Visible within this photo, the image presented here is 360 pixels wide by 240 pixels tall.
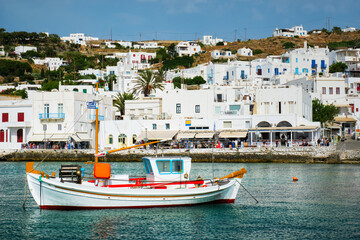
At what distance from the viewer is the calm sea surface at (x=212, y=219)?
2081 cm

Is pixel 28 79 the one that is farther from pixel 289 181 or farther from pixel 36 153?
pixel 289 181

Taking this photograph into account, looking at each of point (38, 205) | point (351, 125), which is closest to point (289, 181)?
point (38, 205)

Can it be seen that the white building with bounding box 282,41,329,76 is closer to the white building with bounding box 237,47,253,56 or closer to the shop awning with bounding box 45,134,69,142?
the white building with bounding box 237,47,253,56

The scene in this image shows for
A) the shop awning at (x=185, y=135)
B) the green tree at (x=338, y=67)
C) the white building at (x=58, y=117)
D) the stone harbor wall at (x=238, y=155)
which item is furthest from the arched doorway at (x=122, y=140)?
the green tree at (x=338, y=67)

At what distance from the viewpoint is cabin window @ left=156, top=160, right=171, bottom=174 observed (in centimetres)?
2689

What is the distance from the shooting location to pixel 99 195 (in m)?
24.9

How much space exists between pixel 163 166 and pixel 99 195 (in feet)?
13.4

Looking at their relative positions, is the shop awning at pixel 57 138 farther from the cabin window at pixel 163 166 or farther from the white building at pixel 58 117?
the cabin window at pixel 163 166

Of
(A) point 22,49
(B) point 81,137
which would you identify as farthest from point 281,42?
(B) point 81,137

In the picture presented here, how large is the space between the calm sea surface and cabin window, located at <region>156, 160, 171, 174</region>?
2221mm

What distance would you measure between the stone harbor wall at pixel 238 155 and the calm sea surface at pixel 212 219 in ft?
71.0

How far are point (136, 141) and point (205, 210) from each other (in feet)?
121

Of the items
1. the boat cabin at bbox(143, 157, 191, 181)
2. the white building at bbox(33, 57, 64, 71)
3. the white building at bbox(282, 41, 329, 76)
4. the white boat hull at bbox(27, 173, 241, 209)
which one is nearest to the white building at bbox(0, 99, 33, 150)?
the white boat hull at bbox(27, 173, 241, 209)

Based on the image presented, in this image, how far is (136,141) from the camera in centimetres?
6200
